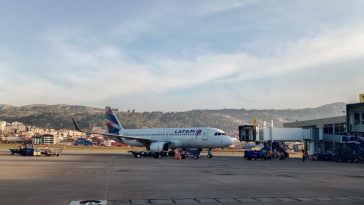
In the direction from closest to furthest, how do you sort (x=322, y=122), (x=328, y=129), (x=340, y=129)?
(x=340, y=129) < (x=328, y=129) < (x=322, y=122)

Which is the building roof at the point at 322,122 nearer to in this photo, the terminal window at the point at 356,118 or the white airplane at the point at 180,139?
the terminal window at the point at 356,118

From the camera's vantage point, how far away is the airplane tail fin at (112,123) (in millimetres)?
89250

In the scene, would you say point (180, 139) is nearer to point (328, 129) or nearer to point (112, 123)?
point (112, 123)

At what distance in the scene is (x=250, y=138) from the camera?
3172 inches

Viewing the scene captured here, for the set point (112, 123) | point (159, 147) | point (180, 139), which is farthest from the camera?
point (112, 123)

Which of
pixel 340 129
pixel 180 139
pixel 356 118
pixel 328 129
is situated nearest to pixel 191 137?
pixel 180 139

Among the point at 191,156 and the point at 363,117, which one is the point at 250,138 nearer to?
the point at 191,156

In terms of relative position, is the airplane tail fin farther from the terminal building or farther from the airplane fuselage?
the terminal building

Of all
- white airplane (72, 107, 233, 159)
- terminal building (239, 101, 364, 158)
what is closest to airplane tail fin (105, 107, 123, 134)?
white airplane (72, 107, 233, 159)

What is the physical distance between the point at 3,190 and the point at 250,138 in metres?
62.8

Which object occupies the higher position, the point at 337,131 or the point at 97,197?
the point at 337,131

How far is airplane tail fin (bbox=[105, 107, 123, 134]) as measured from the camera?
89250 mm

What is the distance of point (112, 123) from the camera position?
294ft

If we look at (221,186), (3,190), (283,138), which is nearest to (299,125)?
(283,138)
